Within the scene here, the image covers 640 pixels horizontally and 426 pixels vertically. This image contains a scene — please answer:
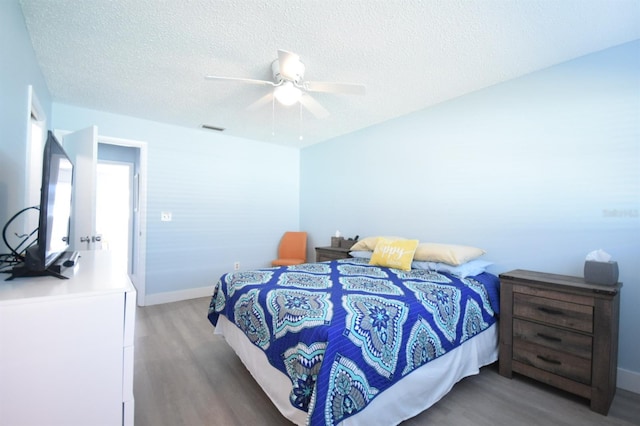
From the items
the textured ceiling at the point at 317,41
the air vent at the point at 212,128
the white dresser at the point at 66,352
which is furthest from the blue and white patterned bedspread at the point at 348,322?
the air vent at the point at 212,128

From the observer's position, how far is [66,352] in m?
0.96

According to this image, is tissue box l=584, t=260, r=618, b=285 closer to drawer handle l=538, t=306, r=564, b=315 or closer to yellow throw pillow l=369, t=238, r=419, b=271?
drawer handle l=538, t=306, r=564, b=315

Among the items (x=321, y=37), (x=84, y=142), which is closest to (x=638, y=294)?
(x=321, y=37)

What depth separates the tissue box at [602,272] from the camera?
180cm

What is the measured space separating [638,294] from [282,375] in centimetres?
245

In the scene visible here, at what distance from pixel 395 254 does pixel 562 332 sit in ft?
4.16

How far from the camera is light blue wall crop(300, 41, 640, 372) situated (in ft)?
6.47

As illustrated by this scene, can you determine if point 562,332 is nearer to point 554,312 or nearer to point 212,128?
point 554,312

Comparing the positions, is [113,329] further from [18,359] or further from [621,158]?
[621,158]

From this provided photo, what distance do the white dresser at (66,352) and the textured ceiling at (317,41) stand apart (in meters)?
1.64

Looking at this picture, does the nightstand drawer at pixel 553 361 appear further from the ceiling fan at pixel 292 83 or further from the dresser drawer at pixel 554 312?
the ceiling fan at pixel 292 83

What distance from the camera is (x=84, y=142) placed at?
283cm

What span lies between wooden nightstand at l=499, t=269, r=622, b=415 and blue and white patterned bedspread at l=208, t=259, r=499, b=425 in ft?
0.66

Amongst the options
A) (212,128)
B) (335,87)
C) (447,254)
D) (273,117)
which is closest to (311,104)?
(335,87)
